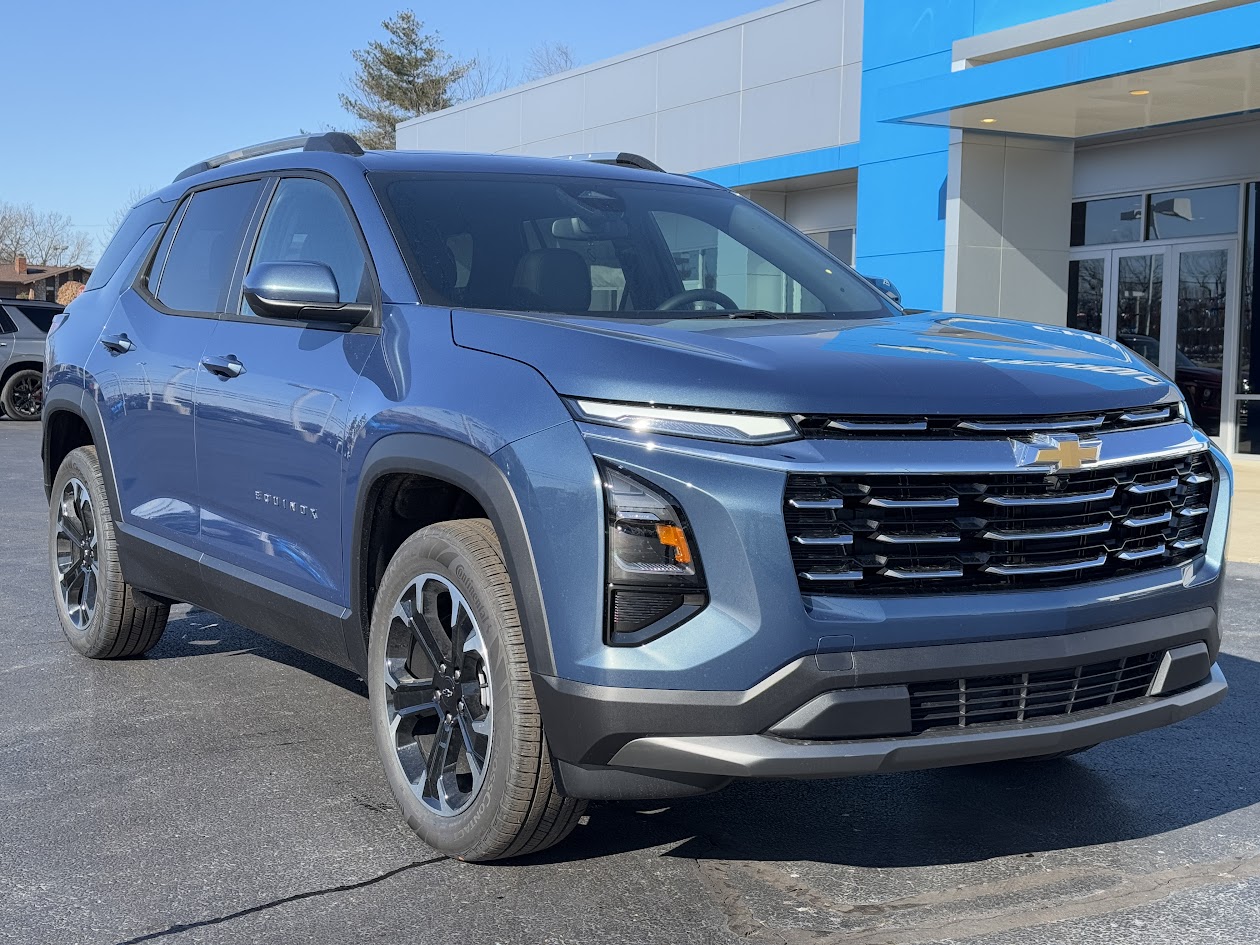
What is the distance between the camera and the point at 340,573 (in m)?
4.05

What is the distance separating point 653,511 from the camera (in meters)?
3.08

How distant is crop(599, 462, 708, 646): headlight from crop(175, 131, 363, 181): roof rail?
2.06 m

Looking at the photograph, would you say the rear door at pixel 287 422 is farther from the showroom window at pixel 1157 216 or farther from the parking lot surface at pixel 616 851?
the showroom window at pixel 1157 216

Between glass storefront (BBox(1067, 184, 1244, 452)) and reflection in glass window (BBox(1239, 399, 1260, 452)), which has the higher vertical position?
glass storefront (BBox(1067, 184, 1244, 452))

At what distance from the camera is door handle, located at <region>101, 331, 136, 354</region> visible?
5.39 m

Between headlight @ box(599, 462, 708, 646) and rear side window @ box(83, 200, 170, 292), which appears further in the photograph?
rear side window @ box(83, 200, 170, 292)

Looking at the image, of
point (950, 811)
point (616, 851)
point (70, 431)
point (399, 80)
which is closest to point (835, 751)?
point (616, 851)

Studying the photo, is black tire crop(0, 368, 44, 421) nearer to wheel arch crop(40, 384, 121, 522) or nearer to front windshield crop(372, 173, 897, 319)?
wheel arch crop(40, 384, 121, 522)

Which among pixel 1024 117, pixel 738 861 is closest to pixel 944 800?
pixel 738 861

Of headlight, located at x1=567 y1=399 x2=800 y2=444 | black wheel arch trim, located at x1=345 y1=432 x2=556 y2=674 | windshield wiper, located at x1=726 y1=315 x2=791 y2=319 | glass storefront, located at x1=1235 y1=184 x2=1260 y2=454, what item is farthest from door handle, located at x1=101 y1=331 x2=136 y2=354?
glass storefront, located at x1=1235 y1=184 x2=1260 y2=454

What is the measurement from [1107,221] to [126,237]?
14442mm

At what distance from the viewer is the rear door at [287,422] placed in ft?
13.3

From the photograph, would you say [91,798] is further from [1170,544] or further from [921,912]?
[1170,544]

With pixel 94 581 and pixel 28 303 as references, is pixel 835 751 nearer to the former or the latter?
pixel 94 581
